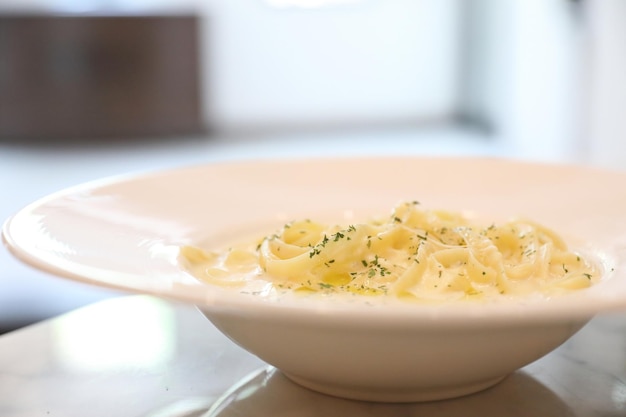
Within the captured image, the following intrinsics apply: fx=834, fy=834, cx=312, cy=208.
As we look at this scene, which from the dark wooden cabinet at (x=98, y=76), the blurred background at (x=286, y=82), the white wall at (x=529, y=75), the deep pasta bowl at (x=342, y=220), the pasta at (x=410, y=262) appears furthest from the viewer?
the dark wooden cabinet at (x=98, y=76)

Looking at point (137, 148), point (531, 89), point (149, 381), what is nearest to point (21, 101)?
point (137, 148)

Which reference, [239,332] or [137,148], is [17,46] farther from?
[239,332]

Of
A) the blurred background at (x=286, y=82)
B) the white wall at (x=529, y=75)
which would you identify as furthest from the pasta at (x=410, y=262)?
the white wall at (x=529, y=75)

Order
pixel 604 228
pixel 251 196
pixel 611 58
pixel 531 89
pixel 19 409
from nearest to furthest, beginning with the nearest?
pixel 19 409, pixel 604 228, pixel 251 196, pixel 611 58, pixel 531 89

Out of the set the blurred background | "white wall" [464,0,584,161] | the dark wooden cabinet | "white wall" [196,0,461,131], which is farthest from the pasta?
"white wall" [196,0,461,131]

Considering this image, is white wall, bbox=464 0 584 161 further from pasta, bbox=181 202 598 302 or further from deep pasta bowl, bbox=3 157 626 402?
pasta, bbox=181 202 598 302

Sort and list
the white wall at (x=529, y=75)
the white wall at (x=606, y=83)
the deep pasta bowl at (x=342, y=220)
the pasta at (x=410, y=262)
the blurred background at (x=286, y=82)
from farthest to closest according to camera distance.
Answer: the blurred background at (x=286, y=82), the white wall at (x=529, y=75), the white wall at (x=606, y=83), the pasta at (x=410, y=262), the deep pasta bowl at (x=342, y=220)

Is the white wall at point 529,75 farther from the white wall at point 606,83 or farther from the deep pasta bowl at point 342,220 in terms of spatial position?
the deep pasta bowl at point 342,220
